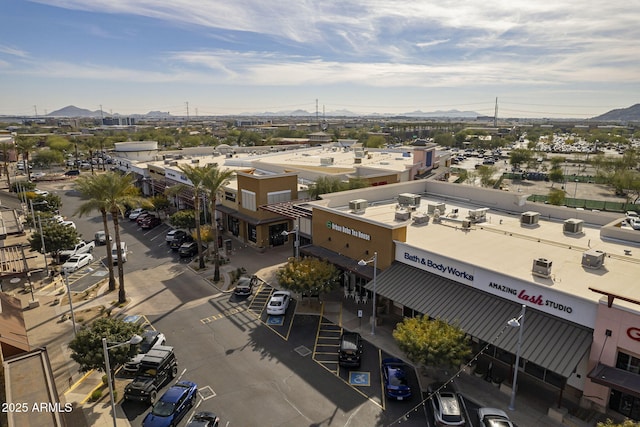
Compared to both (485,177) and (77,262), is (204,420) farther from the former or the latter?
(485,177)

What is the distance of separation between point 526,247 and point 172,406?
27.5 m

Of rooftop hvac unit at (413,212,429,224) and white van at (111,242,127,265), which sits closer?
rooftop hvac unit at (413,212,429,224)

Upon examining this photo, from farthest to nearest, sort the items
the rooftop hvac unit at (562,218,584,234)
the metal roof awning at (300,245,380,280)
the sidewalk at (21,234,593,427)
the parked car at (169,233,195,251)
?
the parked car at (169,233,195,251), the rooftop hvac unit at (562,218,584,234), the metal roof awning at (300,245,380,280), the sidewalk at (21,234,593,427)

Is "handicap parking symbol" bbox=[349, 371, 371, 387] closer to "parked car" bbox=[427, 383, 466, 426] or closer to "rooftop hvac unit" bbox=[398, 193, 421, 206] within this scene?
"parked car" bbox=[427, 383, 466, 426]

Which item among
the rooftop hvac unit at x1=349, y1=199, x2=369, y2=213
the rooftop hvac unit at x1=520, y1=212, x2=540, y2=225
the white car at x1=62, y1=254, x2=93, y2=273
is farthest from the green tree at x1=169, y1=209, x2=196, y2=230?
the rooftop hvac unit at x1=520, y1=212, x2=540, y2=225

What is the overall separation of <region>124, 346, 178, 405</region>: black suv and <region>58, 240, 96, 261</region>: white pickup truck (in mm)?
28498

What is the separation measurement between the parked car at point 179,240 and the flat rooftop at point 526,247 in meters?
22.5

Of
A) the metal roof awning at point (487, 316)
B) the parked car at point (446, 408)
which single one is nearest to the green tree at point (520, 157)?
the metal roof awning at point (487, 316)

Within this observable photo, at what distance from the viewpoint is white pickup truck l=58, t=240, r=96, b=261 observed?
1889 inches

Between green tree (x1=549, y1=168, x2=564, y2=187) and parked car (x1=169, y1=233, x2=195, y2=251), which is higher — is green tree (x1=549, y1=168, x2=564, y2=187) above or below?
above

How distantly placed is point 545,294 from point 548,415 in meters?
6.70

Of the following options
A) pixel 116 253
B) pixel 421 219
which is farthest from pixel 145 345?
pixel 421 219

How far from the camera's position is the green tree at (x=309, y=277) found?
3378cm

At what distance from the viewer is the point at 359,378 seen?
26438 mm
